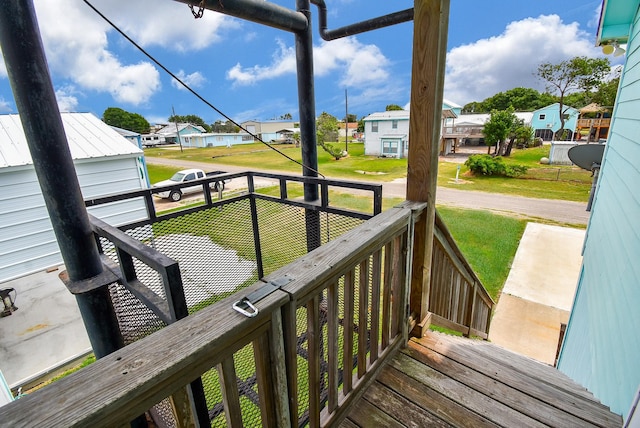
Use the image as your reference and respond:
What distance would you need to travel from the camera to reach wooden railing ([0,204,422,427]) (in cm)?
51

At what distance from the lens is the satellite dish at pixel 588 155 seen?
366 cm

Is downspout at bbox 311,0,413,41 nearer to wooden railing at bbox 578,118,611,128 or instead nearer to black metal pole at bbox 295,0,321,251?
black metal pole at bbox 295,0,321,251

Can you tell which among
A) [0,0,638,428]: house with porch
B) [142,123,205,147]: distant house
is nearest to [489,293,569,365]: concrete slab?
[0,0,638,428]: house with porch

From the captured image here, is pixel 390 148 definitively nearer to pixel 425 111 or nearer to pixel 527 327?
pixel 527 327

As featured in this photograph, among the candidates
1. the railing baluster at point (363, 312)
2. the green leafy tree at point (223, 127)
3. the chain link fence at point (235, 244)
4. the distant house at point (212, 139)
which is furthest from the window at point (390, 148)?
the green leafy tree at point (223, 127)

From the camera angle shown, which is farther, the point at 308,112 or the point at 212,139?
the point at 212,139

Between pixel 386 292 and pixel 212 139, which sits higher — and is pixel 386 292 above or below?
below

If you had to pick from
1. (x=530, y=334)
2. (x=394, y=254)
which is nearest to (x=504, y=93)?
(x=530, y=334)

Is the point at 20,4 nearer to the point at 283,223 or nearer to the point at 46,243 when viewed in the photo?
the point at 283,223

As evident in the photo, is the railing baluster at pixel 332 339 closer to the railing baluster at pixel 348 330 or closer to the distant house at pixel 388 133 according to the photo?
the railing baluster at pixel 348 330

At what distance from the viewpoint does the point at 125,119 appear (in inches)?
2018

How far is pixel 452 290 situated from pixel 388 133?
21110 millimetres

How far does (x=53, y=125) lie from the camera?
131 cm

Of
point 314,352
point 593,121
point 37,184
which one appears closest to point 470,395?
point 314,352
